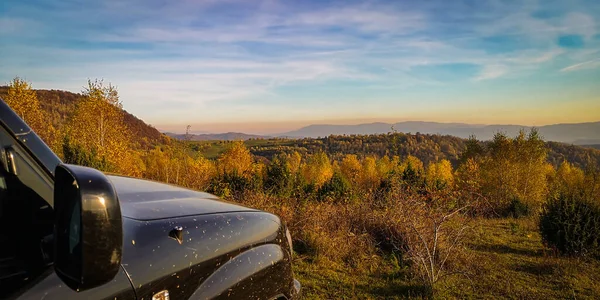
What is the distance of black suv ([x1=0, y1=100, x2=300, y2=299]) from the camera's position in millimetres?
944

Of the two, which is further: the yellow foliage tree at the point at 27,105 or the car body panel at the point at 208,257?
the yellow foliage tree at the point at 27,105

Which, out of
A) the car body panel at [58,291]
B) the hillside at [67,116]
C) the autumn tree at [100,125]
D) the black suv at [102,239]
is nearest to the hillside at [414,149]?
the hillside at [67,116]

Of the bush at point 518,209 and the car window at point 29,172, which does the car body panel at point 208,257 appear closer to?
the car window at point 29,172

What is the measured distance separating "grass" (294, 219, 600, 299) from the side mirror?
17.8ft

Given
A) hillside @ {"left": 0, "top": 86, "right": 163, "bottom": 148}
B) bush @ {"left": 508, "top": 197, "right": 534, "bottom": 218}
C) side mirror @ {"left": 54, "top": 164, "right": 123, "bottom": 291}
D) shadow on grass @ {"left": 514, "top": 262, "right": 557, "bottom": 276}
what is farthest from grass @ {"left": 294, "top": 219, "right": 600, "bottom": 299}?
hillside @ {"left": 0, "top": 86, "right": 163, "bottom": 148}

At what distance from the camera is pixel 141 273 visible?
127 cm

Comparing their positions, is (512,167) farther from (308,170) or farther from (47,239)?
(47,239)

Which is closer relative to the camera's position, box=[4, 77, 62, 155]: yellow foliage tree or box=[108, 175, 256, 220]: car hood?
box=[108, 175, 256, 220]: car hood

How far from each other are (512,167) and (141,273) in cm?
4391

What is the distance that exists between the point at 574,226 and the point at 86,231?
452 inches

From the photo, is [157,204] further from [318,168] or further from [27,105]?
[318,168]

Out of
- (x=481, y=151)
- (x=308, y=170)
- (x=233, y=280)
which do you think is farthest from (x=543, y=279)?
(x=308, y=170)

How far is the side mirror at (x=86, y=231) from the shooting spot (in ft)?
2.98

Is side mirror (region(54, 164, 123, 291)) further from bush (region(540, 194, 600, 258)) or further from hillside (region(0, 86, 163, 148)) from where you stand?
hillside (region(0, 86, 163, 148))
